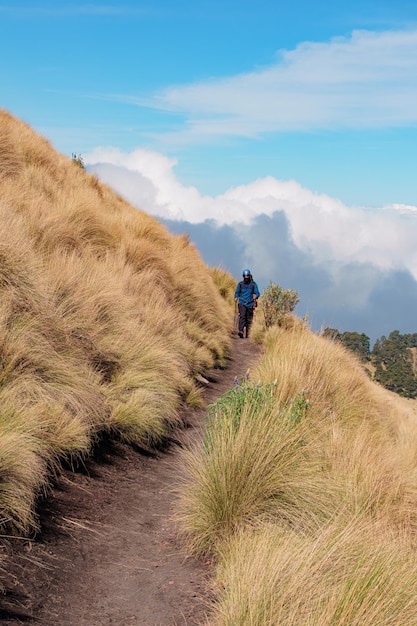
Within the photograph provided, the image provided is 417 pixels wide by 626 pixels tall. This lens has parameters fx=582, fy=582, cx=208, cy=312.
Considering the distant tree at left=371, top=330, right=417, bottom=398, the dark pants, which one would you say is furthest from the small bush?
the distant tree at left=371, top=330, right=417, bottom=398

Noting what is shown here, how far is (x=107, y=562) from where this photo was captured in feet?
12.7

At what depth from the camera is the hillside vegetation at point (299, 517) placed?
2.75m

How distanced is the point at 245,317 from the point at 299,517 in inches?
466

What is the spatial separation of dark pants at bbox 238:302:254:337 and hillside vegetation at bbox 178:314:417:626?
8.07m

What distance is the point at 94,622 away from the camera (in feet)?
10.4

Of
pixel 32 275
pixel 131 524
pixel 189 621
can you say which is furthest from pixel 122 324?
pixel 189 621

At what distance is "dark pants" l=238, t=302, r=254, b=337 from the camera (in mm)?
15586

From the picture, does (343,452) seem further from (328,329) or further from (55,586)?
(328,329)

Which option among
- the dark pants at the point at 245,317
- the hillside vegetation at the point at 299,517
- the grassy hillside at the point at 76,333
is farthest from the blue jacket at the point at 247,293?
the hillside vegetation at the point at 299,517

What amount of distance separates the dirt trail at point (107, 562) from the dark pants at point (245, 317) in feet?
33.2

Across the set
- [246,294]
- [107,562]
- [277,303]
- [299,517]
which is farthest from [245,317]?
[107,562]

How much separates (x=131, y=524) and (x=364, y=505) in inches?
71.5

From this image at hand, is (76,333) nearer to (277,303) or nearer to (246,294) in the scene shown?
(246,294)

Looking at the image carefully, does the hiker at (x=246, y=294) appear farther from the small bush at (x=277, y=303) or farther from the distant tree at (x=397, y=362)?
the distant tree at (x=397, y=362)
